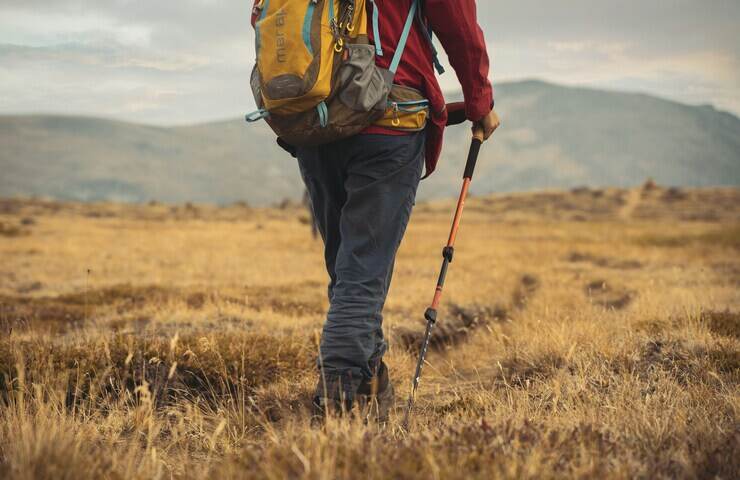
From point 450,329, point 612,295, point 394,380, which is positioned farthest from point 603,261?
point 394,380

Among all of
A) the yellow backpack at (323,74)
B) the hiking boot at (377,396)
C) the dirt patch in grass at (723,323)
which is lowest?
the dirt patch in grass at (723,323)

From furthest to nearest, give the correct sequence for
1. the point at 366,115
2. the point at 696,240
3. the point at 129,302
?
the point at 696,240 < the point at 129,302 < the point at 366,115

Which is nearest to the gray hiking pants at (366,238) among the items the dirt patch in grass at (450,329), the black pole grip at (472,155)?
the black pole grip at (472,155)

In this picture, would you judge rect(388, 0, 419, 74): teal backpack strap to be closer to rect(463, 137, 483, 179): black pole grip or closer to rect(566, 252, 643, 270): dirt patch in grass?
rect(463, 137, 483, 179): black pole grip

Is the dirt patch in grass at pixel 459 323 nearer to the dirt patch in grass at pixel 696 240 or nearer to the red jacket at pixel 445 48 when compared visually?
the red jacket at pixel 445 48

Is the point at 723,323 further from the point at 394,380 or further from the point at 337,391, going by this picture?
the point at 337,391

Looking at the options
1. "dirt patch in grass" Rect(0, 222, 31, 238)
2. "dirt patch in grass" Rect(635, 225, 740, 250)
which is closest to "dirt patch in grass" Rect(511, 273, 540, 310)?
"dirt patch in grass" Rect(635, 225, 740, 250)

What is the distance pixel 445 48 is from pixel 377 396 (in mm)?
1813

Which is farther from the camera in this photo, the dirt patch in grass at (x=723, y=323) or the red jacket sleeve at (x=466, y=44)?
the dirt patch in grass at (x=723, y=323)

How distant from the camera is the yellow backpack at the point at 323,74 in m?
2.81

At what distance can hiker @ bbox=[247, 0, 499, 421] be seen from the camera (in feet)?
9.43

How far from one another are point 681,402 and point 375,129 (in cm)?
219

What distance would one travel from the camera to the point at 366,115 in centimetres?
297

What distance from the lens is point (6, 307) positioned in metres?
8.82
